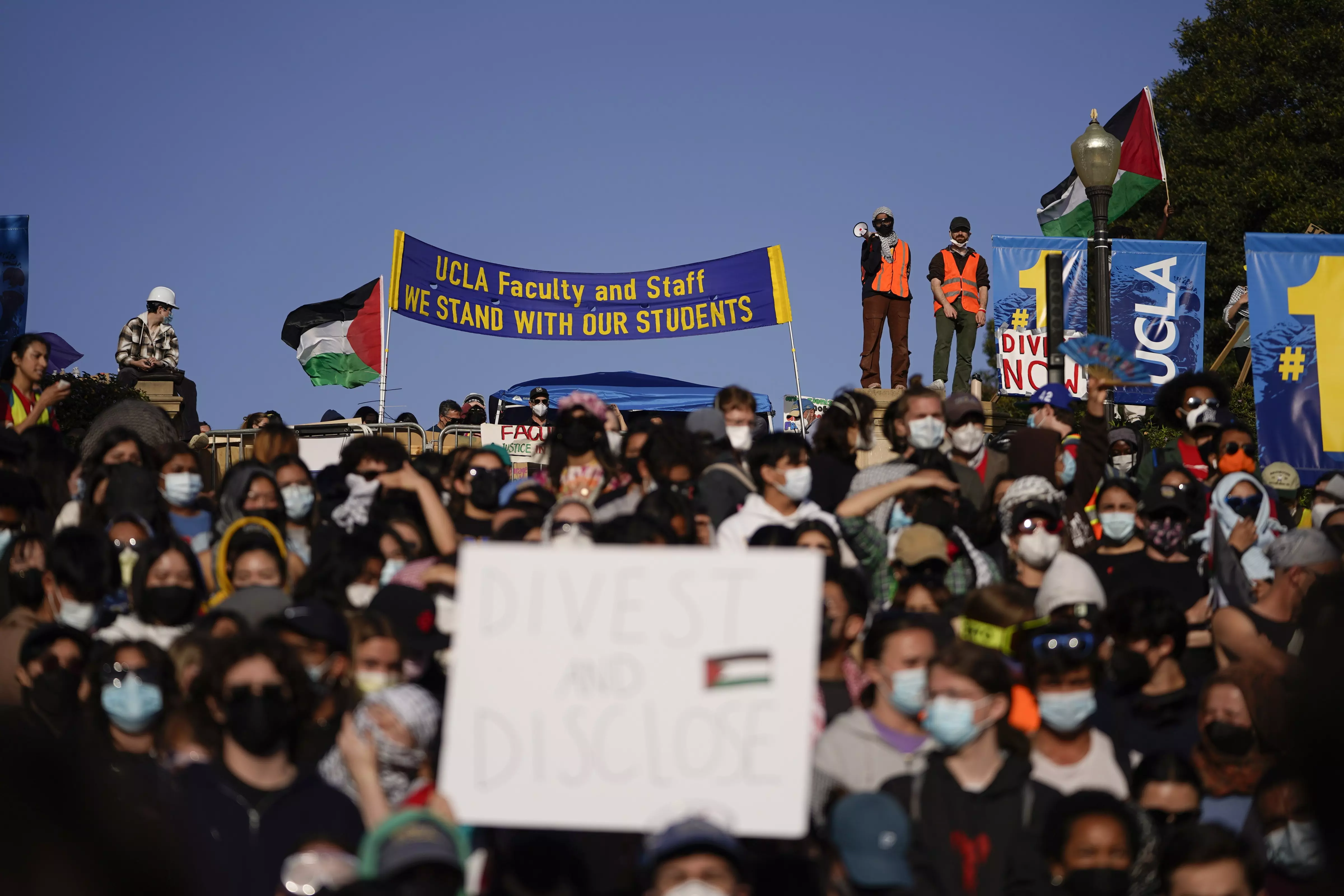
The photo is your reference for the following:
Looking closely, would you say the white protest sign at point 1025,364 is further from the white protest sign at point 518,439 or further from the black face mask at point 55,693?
the black face mask at point 55,693

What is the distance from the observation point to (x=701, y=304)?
50.9 ft

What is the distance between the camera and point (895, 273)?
1288 centimetres

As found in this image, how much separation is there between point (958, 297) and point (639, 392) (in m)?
10.0

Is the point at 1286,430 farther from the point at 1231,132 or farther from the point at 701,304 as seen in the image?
the point at 1231,132

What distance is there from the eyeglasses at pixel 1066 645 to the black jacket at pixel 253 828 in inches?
90.3

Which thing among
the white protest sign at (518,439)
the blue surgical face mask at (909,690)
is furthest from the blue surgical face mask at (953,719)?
the white protest sign at (518,439)

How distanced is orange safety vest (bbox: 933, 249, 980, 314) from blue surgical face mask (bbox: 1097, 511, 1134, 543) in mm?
6556

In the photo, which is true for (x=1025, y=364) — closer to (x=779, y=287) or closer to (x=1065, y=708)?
(x=779, y=287)

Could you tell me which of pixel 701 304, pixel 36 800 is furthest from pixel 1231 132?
pixel 36 800

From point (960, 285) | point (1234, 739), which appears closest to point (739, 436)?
point (1234, 739)

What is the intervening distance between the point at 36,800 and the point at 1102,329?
8.16 metres

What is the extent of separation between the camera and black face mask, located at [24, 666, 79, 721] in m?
5.47

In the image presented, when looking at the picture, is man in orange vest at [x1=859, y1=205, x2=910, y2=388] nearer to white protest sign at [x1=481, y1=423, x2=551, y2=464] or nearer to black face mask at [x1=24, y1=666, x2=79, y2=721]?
white protest sign at [x1=481, y1=423, x2=551, y2=464]

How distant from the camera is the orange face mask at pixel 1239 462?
7.93m
